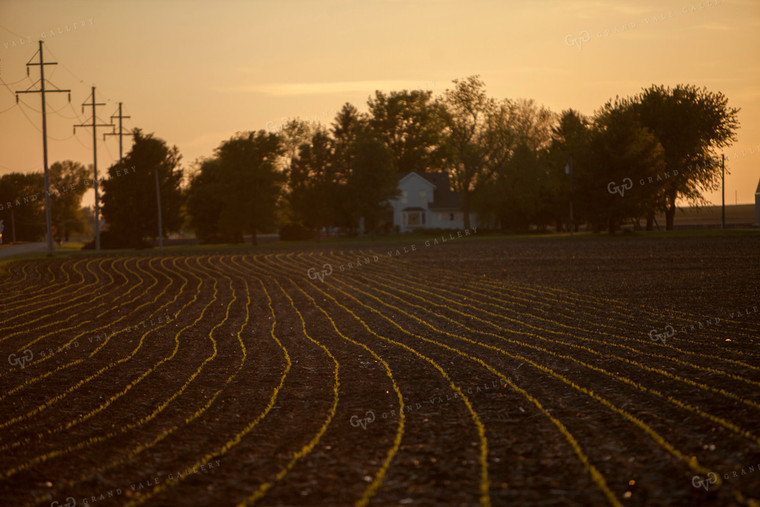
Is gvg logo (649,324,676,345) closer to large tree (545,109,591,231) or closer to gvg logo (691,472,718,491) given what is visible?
gvg logo (691,472,718,491)

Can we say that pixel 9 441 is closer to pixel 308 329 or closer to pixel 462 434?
pixel 462 434

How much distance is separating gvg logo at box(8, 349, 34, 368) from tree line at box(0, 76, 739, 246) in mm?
44533

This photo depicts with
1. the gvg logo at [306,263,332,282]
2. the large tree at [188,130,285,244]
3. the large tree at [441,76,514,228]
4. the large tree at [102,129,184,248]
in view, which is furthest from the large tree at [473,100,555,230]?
the gvg logo at [306,263,332,282]

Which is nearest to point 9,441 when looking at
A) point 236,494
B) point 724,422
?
point 236,494

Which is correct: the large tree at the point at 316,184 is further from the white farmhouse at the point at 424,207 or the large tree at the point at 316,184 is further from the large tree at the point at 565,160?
the large tree at the point at 565,160

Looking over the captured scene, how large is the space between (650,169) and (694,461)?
55.1 meters

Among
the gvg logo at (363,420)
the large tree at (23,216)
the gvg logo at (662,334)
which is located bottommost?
the gvg logo at (363,420)

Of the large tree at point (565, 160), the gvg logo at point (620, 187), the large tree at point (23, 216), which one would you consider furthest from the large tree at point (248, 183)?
the gvg logo at point (620, 187)

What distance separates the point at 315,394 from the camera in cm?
961

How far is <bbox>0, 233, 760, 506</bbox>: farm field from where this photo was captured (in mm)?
6234

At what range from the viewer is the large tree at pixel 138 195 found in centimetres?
6062

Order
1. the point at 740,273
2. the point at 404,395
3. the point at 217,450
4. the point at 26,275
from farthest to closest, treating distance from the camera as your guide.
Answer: the point at 26,275 < the point at 740,273 < the point at 404,395 < the point at 217,450

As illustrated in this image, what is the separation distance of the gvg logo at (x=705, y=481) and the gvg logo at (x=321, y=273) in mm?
21855

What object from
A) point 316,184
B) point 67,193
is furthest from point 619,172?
point 67,193
